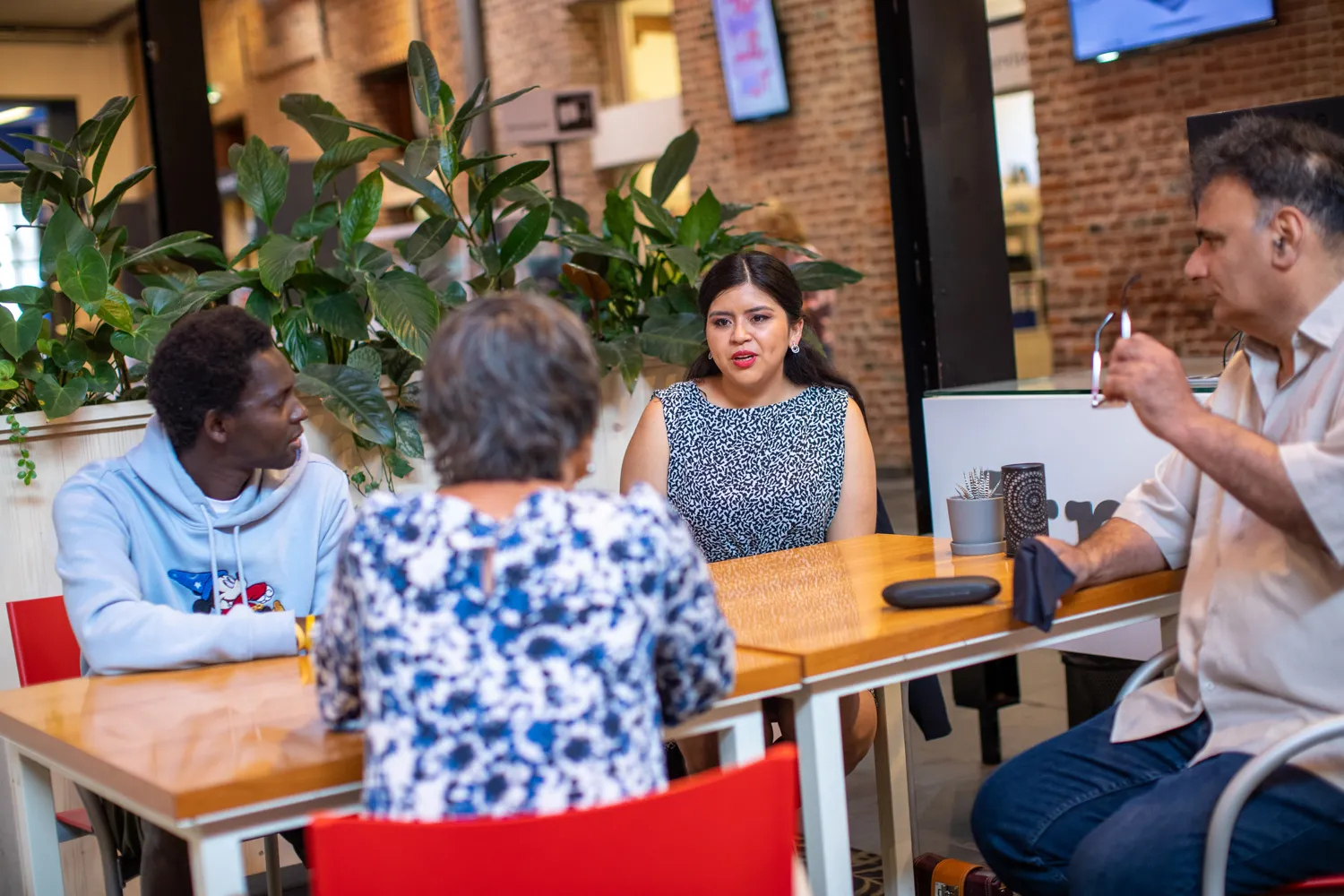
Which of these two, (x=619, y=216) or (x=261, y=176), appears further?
(x=619, y=216)

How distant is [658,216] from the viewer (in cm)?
393

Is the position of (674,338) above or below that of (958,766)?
above

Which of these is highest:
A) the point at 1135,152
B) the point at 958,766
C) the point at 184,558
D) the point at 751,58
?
the point at 751,58

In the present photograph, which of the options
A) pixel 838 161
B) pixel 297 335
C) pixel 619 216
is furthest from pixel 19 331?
pixel 838 161

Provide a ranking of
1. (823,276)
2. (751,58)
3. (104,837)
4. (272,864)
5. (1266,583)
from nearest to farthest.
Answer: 1. (1266,583)
2. (104,837)
3. (272,864)
4. (823,276)
5. (751,58)

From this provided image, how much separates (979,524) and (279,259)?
1.84m

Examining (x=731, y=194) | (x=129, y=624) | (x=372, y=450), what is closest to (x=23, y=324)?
(x=372, y=450)

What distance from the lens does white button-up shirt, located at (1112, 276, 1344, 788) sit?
177cm

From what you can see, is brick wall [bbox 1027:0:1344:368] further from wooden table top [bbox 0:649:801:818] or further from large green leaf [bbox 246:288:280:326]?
Answer: wooden table top [bbox 0:649:801:818]

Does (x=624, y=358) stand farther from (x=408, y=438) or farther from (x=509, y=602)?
(x=509, y=602)

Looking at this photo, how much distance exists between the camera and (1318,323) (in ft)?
6.18

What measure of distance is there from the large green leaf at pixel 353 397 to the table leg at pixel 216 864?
199cm

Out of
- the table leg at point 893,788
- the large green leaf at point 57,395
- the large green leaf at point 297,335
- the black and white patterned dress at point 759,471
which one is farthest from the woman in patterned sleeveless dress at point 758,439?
the large green leaf at point 57,395

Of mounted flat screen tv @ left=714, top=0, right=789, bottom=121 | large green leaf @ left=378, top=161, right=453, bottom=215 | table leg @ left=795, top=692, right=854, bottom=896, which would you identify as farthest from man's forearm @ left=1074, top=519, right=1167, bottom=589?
mounted flat screen tv @ left=714, top=0, right=789, bottom=121
